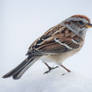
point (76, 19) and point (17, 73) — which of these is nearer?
point (17, 73)

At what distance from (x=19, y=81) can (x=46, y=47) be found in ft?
1.37

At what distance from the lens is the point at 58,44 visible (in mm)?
3668

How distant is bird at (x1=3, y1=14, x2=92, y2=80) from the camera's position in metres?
3.28

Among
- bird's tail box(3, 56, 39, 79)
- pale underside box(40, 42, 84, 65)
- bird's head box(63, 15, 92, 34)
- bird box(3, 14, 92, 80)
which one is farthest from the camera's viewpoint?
bird's head box(63, 15, 92, 34)

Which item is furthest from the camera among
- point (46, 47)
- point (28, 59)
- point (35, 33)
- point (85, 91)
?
point (35, 33)

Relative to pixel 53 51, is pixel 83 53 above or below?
below

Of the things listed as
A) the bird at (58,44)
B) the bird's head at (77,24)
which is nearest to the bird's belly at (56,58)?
the bird at (58,44)

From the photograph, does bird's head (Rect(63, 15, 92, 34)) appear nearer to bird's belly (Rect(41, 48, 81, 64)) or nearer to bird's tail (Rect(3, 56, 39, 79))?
bird's belly (Rect(41, 48, 81, 64))

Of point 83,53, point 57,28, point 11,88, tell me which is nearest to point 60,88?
point 11,88

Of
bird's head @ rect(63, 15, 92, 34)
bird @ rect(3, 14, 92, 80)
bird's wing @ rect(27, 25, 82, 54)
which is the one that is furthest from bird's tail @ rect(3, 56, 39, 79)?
bird's head @ rect(63, 15, 92, 34)

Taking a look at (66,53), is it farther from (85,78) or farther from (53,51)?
(85,78)

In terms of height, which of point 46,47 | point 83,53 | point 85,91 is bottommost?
point 83,53

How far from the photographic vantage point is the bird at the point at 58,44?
3.28 metres

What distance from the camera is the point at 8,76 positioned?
3129 mm
